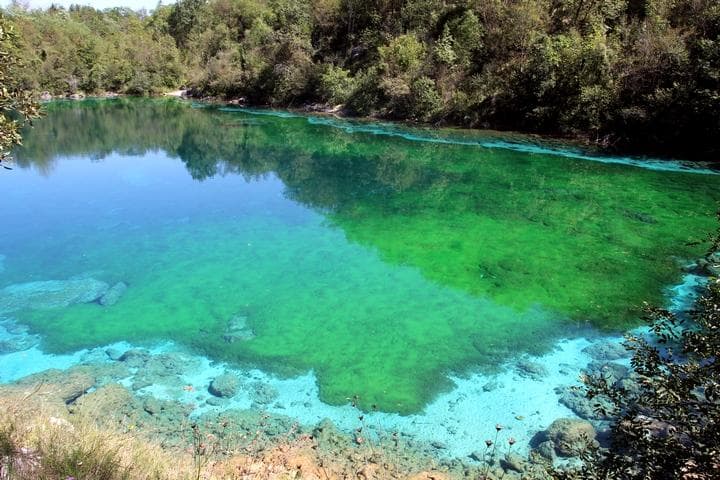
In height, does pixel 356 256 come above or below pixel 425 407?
above

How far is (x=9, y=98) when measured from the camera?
4312 millimetres

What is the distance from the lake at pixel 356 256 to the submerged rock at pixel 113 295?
0.15ft

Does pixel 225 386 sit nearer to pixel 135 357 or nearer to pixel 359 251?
pixel 135 357

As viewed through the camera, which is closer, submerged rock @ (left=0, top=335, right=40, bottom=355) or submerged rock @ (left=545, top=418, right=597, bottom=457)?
submerged rock @ (left=545, top=418, right=597, bottom=457)

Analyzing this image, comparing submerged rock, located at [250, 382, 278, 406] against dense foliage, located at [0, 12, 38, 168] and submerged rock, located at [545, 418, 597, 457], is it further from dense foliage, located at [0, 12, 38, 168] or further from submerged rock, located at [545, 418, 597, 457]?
dense foliage, located at [0, 12, 38, 168]

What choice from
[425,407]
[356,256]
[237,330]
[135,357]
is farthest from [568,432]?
[356,256]

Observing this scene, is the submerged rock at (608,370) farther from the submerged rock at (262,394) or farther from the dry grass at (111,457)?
the submerged rock at (262,394)

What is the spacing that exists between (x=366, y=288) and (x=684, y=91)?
69.0ft

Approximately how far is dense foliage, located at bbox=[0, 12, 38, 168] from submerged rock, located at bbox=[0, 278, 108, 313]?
7688 millimetres

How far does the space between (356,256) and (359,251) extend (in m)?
0.39

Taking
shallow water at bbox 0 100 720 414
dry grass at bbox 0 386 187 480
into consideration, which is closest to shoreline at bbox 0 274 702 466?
shallow water at bbox 0 100 720 414

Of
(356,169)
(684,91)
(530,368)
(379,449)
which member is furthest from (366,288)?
(684,91)

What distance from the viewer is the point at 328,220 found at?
55.5ft

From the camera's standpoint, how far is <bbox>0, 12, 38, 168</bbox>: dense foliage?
14.2 ft
